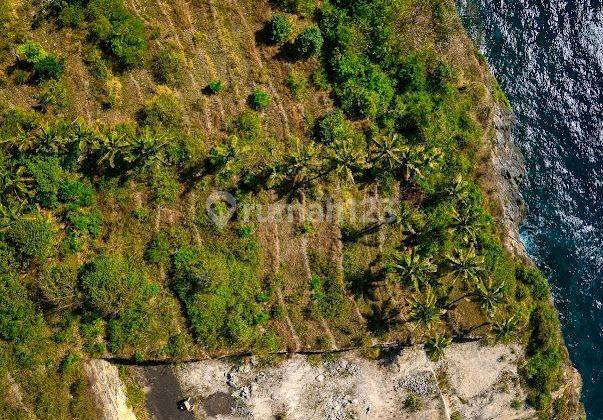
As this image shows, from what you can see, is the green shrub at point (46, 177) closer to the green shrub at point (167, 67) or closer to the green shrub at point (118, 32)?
the green shrub at point (118, 32)

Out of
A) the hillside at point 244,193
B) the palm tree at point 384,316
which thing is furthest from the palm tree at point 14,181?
the palm tree at point 384,316

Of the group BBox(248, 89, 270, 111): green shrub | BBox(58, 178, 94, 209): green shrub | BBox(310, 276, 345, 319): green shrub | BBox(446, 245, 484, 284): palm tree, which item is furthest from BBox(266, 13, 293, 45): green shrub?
BBox(446, 245, 484, 284): palm tree

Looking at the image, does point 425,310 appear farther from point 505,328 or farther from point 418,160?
point 418,160

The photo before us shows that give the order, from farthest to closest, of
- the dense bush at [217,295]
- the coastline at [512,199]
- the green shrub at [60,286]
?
the coastline at [512,199] → the dense bush at [217,295] → the green shrub at [60,286]

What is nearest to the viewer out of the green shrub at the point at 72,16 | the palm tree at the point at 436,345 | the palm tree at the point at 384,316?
the green shrub at the point at 72,16

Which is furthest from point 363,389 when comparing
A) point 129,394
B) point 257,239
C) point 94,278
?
point 94,278

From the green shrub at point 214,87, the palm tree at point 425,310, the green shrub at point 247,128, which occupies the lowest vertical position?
the palm tree at point 425,310

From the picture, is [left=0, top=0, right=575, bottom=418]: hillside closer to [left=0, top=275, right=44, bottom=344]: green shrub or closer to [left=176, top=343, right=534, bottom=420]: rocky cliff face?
[left=0, top=275, right=44, bottom=344]: green shrub
